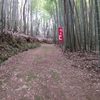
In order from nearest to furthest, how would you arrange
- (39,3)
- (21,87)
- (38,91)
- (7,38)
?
(38,91) < (21,87) < (7,38) < (39,3)

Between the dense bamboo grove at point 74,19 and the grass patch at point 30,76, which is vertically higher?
the dense bamboo grove at point 74,19

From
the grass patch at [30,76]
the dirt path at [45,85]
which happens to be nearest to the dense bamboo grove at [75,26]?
the dirt path at [45,85]

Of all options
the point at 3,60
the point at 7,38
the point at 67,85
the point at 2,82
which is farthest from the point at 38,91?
the point at 7,38

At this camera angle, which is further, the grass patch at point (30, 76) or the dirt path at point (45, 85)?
the grass patch at point (30, 76)

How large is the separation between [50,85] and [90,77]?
1.43 metres

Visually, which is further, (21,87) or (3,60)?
(3,60)

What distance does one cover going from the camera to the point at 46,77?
487 centimetres

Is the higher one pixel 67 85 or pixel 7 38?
pixel 7 38

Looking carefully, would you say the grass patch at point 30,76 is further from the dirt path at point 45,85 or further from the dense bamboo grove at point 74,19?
the dense bamboo grove at point 74,19

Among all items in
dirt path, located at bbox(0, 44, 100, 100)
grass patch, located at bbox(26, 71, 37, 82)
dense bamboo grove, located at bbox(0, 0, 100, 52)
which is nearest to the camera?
dirt path, located at bbox(0, 44, 100, 100)

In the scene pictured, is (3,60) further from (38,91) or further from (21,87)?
(38,91)

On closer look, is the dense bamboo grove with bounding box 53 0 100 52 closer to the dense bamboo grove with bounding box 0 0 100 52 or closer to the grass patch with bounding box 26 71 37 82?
the dense bamboo grove with bounding box 0 0 100 52

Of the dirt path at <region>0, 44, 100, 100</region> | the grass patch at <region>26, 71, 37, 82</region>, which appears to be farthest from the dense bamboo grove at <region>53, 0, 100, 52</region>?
the grass patch at <region>26, 71, 37, 82</region>

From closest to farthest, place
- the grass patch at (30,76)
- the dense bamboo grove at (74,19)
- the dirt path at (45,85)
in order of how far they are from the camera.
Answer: the dirt path at (45,85) → the grass patch at (30,76) → the dense bamboo grove at (74,19)
